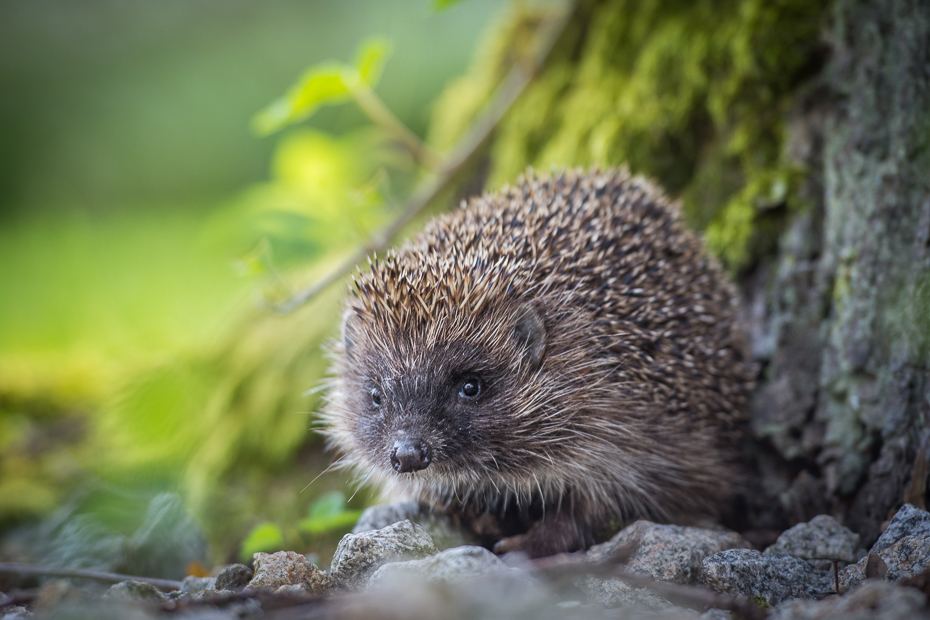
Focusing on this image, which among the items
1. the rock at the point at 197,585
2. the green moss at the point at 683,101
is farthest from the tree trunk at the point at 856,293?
the rock at the point at 197,585

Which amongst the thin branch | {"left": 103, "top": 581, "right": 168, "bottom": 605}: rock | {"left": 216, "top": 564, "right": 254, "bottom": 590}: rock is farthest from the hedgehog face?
the thin branch

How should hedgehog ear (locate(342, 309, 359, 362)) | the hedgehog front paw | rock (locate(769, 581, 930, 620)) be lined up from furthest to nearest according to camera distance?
hedgehog ear (locate(342, 309, 359, 362)) < the hedgehog front paw < rock (locate(769, 581, 930, 620))

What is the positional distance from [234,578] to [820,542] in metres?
2.16

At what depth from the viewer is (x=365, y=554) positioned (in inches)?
94.2

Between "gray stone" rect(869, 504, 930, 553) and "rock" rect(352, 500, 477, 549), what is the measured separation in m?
1.60

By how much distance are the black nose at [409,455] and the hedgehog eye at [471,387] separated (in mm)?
319

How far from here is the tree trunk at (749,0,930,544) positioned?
2863 mm

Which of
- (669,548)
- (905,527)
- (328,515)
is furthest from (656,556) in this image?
(328,515)

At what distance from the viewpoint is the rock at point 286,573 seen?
7.64 feet

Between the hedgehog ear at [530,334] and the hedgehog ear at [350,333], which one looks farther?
the hedgehog ear at [350,333]

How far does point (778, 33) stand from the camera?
3.52 metres

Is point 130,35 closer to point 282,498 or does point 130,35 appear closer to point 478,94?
point 478,94

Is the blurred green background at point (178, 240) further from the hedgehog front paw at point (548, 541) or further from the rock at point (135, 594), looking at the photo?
the rock at point (135, 594)

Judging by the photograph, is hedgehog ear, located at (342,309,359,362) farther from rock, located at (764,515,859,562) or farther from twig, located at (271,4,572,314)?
rock, located at (764,515,859,562)
